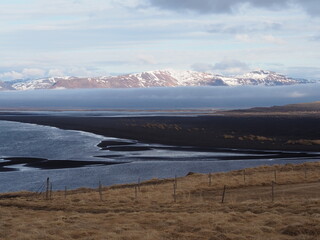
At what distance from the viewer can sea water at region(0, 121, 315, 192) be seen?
4359 centimetres

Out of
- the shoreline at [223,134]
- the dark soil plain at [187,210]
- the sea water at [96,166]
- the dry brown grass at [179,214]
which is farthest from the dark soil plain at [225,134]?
the dry brown grass at [179,214]

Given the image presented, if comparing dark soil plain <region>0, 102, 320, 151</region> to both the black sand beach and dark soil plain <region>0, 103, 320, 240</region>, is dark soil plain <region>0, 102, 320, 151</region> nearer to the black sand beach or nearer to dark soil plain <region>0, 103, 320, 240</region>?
the black sand beach

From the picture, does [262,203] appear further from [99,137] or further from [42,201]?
[99,137]

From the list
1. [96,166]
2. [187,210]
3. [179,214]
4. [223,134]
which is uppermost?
[179,214]

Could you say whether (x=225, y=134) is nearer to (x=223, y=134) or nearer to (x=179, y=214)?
(x=223, y=134)

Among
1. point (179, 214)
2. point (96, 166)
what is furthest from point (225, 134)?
point (179, 214)

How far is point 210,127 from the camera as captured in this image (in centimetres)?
9394

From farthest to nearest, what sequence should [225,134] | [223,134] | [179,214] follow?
[223,134] < [225,134] < [179,214]

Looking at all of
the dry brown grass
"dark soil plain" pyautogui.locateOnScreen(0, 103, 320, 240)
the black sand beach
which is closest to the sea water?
the black sand beach

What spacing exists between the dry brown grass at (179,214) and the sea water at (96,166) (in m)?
9.24

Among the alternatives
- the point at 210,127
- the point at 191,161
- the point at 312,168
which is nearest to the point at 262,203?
the point at 312,168

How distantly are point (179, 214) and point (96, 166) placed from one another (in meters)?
31.7

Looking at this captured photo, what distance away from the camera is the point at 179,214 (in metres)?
21.1

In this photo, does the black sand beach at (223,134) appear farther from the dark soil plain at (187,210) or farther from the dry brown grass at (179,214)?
the dry brown grass at (179,214)
